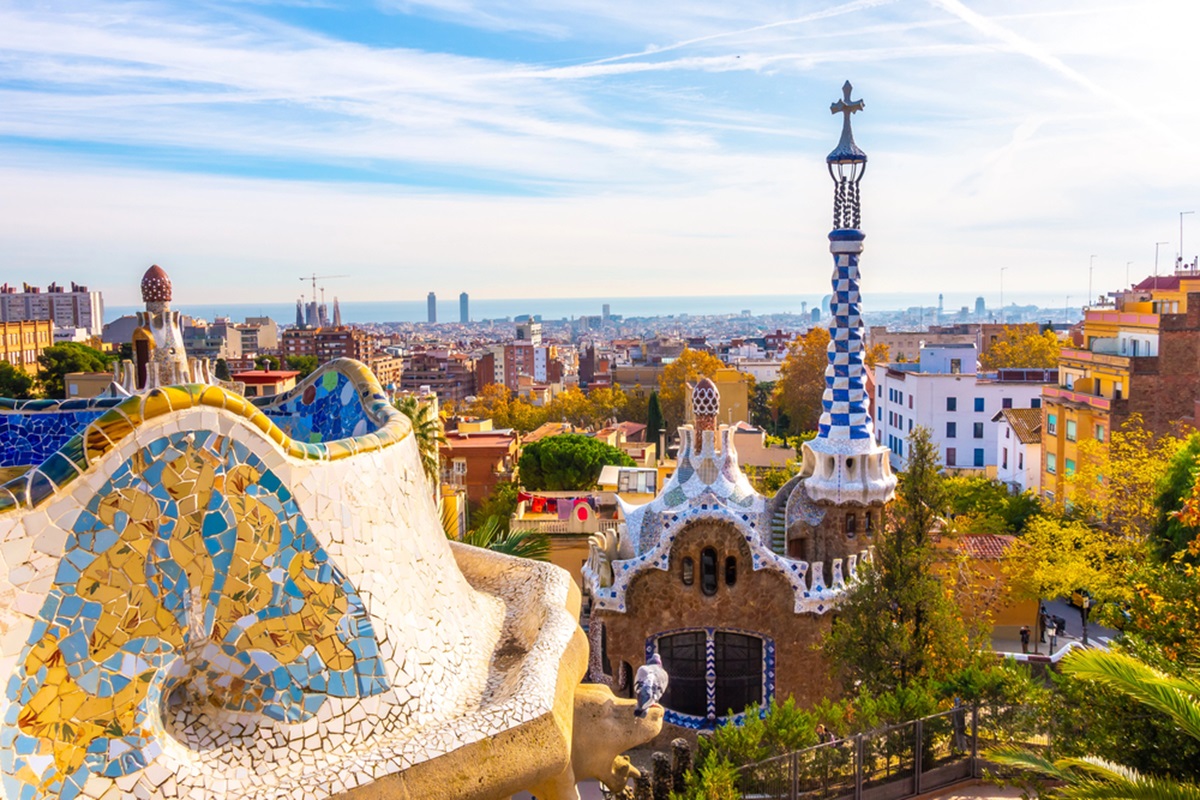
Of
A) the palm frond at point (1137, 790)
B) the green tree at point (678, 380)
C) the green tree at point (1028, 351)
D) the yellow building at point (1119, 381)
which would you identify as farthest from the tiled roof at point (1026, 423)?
the palm frond at point (1137, 790)

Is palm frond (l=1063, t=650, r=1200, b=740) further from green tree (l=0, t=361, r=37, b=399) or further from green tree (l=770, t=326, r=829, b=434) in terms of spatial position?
green tree (l=0, t=361, r=37, b=399)

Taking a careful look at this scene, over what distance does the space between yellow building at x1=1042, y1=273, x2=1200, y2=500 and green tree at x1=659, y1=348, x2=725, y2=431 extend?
2400 cm

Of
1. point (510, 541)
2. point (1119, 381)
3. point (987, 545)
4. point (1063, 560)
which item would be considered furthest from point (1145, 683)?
point (1119, 381)

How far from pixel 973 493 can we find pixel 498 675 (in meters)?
25.6

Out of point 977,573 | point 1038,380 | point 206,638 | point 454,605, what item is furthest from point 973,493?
point 206,638

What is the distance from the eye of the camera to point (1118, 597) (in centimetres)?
1919

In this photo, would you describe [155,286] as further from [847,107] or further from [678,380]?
[678,380]

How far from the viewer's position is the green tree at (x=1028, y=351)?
60.1 metres

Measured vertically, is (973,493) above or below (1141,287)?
below

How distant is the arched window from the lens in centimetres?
1639

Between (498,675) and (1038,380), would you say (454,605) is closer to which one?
(498,675)

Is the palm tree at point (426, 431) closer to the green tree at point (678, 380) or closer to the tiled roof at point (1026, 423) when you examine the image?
the tiled roof at point (1026, 423)

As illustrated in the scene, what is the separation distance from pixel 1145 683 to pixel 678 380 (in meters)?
51.4

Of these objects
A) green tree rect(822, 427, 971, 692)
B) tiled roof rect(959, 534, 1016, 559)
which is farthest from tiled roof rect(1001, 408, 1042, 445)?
green tree rect(822, 427, 971, 692)
